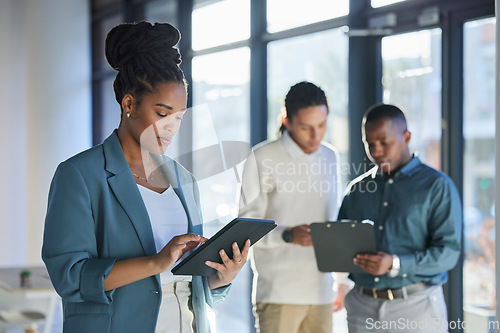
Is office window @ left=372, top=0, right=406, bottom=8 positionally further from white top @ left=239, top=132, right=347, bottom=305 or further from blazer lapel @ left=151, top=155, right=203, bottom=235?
blazer lapel @ left=151, top=155, right=203, bottom=235

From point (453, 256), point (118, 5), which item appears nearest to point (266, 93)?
point (453, 256)

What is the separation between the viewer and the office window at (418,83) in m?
3.39

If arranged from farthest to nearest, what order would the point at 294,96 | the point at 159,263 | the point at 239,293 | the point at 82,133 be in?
the point at 82,133
the point at 239,293
the point at 294,96
the point at 159,263

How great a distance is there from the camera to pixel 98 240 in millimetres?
1509

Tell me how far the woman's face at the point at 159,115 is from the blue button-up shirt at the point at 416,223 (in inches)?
43.5

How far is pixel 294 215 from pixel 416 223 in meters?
0.50

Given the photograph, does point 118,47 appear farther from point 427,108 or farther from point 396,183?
point 427,108

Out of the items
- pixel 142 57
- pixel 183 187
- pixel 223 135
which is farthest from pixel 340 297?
pixel 223 135

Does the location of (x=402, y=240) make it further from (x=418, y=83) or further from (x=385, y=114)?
(x=418, y=83)

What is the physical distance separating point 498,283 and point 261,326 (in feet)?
4.18

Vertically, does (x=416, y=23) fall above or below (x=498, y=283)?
above

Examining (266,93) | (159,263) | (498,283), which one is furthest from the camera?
(266,93)

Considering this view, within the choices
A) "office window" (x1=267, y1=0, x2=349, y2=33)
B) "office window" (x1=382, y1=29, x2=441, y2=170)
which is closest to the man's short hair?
"office window" (x1=382, y1=29, x2=441, y2=170)

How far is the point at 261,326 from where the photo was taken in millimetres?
2691
